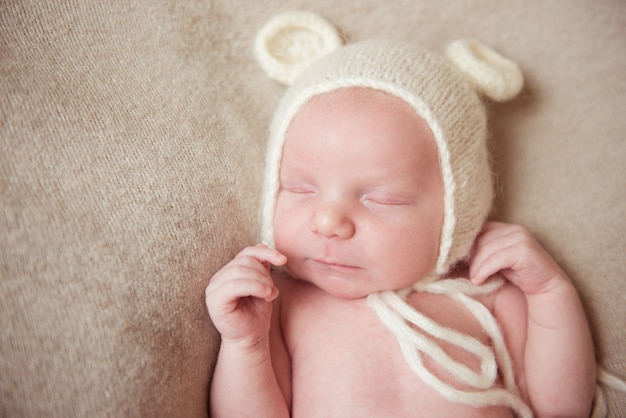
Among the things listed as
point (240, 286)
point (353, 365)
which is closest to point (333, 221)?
point (240, 286)

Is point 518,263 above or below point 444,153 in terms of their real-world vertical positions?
below

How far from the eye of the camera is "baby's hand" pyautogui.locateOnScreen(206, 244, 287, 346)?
97cm

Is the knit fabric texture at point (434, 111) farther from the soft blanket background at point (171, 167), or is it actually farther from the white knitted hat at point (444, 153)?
the soft blanket background at point (171, 167)

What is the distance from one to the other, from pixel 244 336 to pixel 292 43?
2.70ft

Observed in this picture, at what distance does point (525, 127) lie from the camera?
1.46 metres

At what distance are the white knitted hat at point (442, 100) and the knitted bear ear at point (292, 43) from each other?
57 mm

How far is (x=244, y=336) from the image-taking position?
39.6 inches

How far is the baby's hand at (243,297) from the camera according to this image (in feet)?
3.18

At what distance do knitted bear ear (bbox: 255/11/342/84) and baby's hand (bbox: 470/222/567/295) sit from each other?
68 centimetres

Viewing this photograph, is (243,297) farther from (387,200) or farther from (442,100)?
(442,100)

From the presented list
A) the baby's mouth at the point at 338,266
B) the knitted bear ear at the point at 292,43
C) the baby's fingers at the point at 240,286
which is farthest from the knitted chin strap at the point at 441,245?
the baby's fingers at the point at 240,286

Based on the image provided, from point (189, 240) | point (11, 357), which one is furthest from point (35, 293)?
point (189, 240)

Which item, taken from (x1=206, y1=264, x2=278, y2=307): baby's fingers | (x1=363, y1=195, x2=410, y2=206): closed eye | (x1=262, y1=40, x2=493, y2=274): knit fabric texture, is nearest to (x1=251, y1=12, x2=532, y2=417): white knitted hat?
(x1=262, y1=40, x2=493, y2=274): knit fabric texture

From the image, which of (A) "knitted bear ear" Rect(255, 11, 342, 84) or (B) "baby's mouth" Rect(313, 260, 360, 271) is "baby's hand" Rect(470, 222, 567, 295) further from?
(A) "knitted bear ear" Rect(255, 11, 342, 84)
